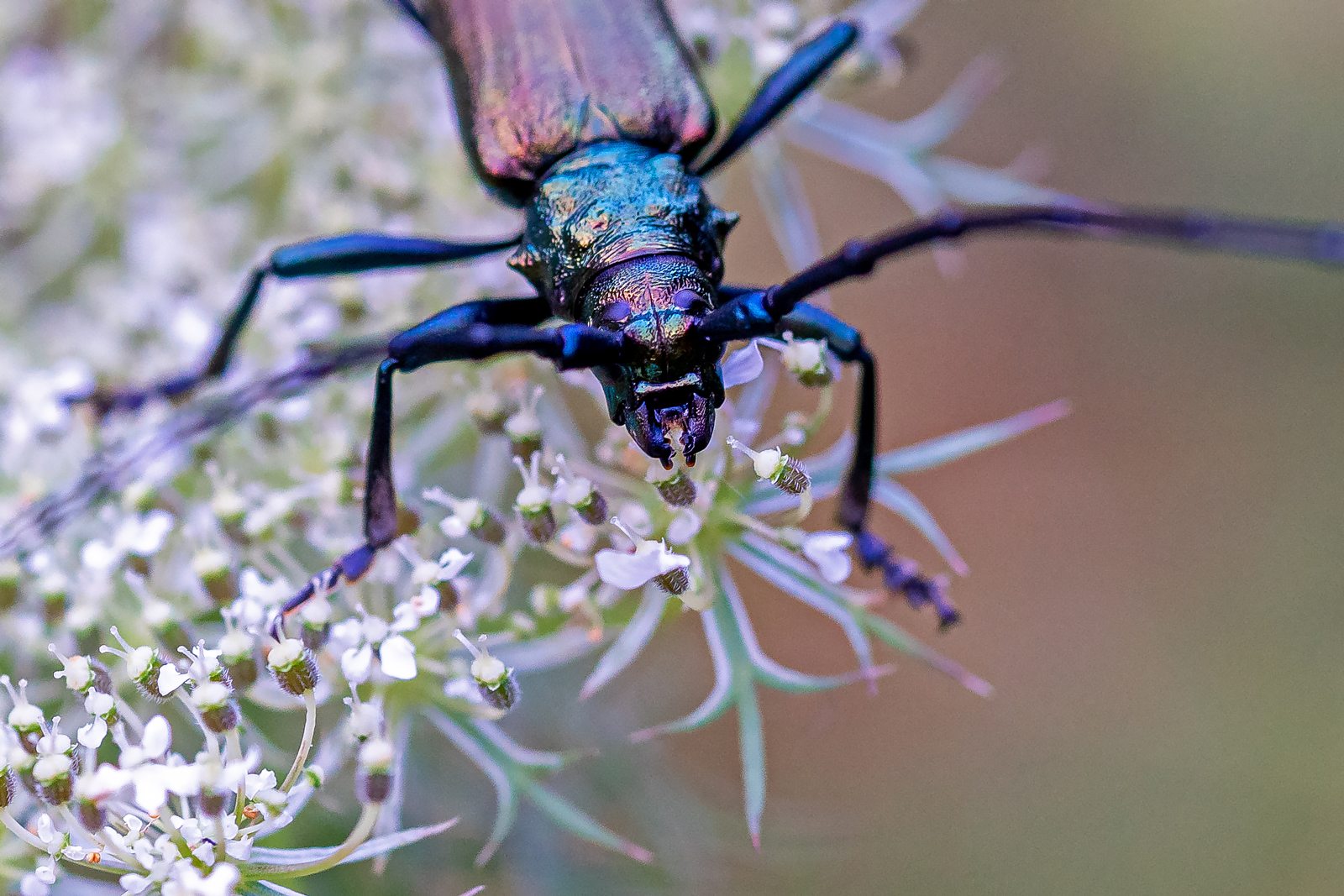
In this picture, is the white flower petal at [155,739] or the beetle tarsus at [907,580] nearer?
the white flower petal at [155,739]

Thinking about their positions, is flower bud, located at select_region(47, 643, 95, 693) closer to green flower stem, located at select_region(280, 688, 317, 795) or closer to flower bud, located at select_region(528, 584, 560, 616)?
green flower stem, located at select_region(280, 688, 317, 795)

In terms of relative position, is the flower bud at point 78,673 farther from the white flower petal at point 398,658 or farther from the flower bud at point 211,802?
the white flower petal at point 398,658

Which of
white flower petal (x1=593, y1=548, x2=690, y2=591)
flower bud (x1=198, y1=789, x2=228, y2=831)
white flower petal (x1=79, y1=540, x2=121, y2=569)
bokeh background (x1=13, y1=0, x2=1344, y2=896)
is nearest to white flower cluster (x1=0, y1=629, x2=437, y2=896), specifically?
flower bud (x1=198, y1=789, x2=228, y2=831)

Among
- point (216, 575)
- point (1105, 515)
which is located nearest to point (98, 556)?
point (216, 575)

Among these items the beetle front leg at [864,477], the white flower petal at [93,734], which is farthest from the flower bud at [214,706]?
the beetle front leg at [864,477]

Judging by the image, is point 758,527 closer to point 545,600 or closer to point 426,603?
point 545,600
